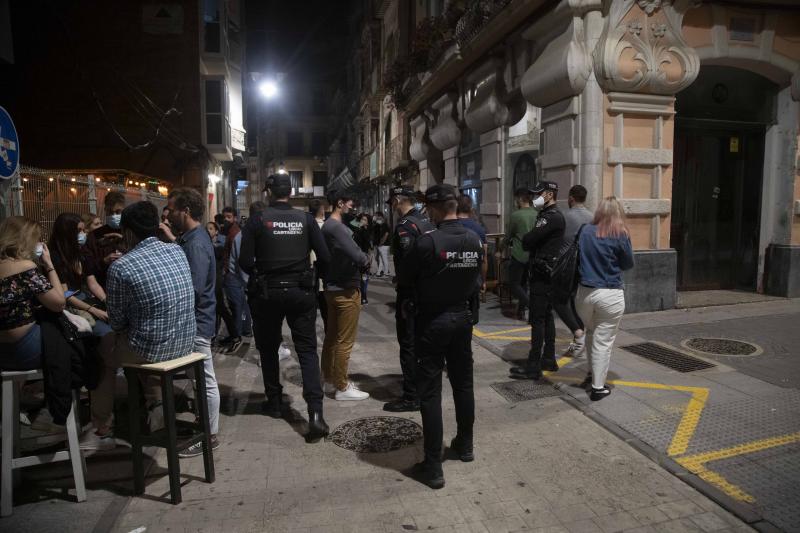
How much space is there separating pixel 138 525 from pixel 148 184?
14.8 meters

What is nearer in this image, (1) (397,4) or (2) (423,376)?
(2) (423,376)

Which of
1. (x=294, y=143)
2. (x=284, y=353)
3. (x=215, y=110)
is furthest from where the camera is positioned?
(x=294, y=143)

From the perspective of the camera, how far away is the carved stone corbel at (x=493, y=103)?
1170 cm

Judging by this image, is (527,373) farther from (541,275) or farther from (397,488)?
(397,488)

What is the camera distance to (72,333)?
3.69 m

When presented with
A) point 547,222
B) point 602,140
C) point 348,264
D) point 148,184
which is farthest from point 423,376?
point 148,184

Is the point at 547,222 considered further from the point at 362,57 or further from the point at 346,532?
the point at 362,57

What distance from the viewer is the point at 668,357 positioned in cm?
639

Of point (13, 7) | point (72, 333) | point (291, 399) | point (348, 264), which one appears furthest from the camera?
point (13, 7)

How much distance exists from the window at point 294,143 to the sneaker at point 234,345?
52.5 meters

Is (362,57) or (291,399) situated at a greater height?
(362,57)

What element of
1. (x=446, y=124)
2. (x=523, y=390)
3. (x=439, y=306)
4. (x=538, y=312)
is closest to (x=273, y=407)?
(x=439, y=306)

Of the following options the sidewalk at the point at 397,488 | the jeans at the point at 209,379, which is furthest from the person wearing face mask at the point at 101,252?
the sidewalk at the point at 397,488

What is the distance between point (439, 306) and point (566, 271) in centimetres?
227
